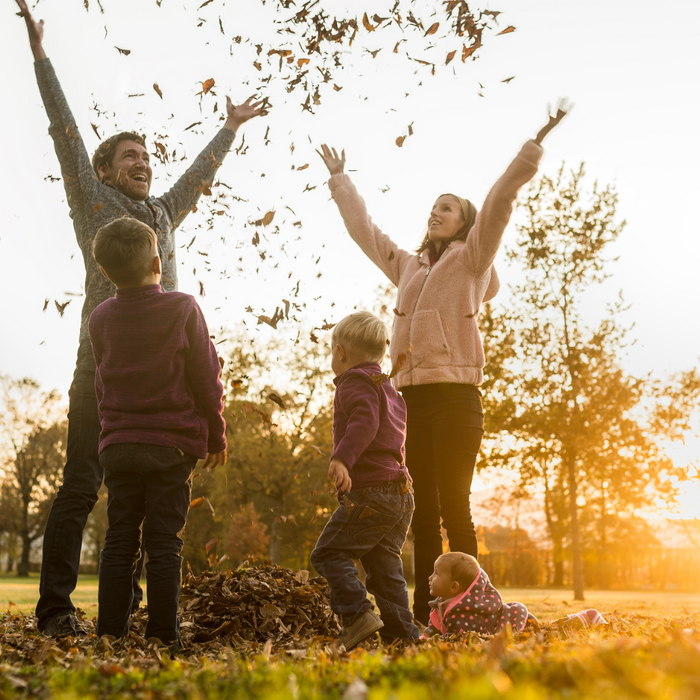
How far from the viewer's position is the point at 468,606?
12.1ft

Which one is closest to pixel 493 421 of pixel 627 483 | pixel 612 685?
pixel 627 483

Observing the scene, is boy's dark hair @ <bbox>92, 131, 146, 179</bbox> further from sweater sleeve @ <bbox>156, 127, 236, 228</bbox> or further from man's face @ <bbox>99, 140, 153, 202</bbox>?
sweater sleeve @ <bbox>156, 127, 236, 228</bbox>

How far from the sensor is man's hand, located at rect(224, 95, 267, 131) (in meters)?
5.20

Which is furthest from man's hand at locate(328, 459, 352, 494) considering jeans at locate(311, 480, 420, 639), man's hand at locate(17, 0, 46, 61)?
man's hand at locate(17, 0, 46, 61)

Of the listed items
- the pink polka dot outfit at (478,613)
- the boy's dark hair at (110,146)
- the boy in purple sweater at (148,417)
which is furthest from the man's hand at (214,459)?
the boy's dark hair at (110,146)

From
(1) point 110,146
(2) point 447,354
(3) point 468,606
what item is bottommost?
(3) point 468,606

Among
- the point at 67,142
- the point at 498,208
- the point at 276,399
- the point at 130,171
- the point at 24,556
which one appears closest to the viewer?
the point at 498,208

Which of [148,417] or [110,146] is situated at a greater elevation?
[110,146]

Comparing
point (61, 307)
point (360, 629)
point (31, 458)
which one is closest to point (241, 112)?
point (61, 307)

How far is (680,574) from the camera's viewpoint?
27938 mm

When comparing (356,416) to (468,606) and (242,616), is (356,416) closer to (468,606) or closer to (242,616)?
(468,606)

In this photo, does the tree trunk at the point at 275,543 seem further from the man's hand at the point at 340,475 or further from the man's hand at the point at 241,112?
the man's hand at the point at 340,475

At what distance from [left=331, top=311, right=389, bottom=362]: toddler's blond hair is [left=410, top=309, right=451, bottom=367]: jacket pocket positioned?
1.51 feet

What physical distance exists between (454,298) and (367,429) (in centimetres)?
136
